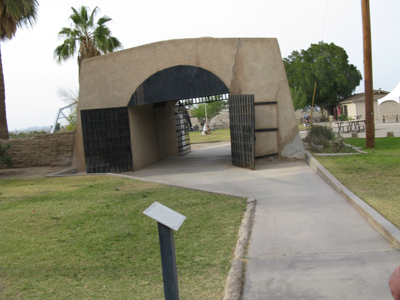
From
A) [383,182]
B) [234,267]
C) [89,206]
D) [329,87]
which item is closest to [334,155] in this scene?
[383,182]

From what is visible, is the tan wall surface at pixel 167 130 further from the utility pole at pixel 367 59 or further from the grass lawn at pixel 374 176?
the utility pole at pixel 367 59

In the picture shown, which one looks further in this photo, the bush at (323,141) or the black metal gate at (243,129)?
the bush at (323,141)

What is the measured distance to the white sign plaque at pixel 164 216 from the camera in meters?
2.93

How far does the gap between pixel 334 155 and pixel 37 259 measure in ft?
35.2

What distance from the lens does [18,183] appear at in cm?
1240

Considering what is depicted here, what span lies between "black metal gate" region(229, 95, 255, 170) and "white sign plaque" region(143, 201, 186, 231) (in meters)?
9.21

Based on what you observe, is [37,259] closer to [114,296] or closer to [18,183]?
[114,296]

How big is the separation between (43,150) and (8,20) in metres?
6.15

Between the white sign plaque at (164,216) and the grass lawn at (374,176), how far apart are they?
3.59m

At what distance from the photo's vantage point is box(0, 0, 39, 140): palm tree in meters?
16.7

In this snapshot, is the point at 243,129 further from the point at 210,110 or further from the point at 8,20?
the point at 210,110

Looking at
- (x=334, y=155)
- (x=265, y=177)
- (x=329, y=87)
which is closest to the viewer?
(x=265, y=177)

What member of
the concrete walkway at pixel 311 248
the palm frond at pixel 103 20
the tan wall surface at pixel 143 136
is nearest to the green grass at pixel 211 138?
the palm frond at pixel 103 20

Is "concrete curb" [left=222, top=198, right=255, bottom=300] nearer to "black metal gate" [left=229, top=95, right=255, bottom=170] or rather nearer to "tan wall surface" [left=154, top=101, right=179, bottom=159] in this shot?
"black metal gate" [left=229, top=95, right=255, bottom=170]
